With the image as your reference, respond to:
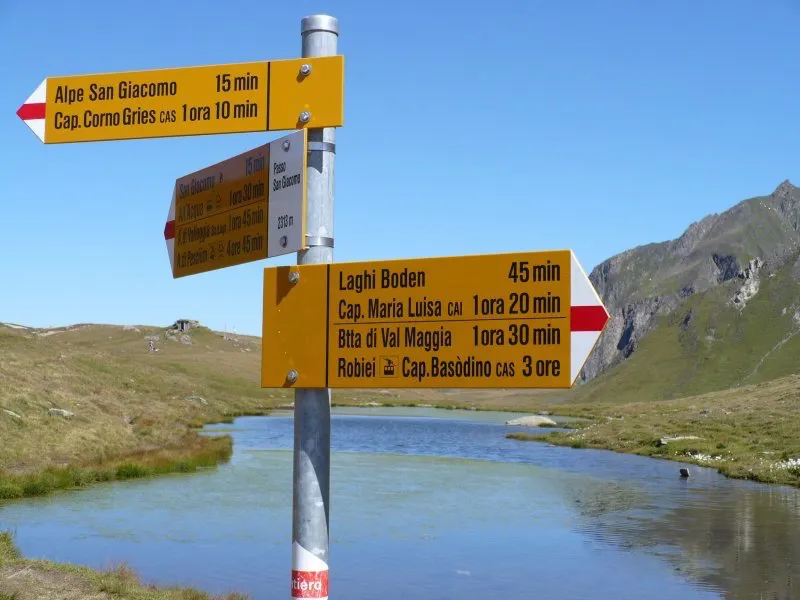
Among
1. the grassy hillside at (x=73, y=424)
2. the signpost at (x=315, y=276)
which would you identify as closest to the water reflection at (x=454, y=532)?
the grassy hillside at (x=73, y=424)

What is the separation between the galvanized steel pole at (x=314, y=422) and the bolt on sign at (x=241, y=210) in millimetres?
125

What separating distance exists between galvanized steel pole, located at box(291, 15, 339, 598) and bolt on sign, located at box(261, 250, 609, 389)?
188mm

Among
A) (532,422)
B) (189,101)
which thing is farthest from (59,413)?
(532,422)

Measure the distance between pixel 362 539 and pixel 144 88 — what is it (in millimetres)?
25368

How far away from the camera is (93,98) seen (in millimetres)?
7371

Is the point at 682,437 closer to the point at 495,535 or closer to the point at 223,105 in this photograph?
the point at 495,535

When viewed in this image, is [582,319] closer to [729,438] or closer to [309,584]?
[309,584]

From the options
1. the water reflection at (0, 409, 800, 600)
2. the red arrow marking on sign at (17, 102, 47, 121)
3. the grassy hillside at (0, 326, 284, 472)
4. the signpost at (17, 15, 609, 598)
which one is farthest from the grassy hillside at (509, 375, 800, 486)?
the red arrow marking on sign at (17, 102, 47, 121)

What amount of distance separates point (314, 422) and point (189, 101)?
2752mm

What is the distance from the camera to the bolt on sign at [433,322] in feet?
18.8

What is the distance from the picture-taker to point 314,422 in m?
6.42

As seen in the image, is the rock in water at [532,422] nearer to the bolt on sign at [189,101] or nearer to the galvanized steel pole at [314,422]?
the bolt on sign at [189,101]

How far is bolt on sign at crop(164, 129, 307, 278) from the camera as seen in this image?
6484mm

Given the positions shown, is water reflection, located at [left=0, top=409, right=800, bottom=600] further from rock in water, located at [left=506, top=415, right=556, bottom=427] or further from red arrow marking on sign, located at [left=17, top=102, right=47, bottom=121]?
rock in water, located at [left=506, top=415, right=556, bottom=427]
